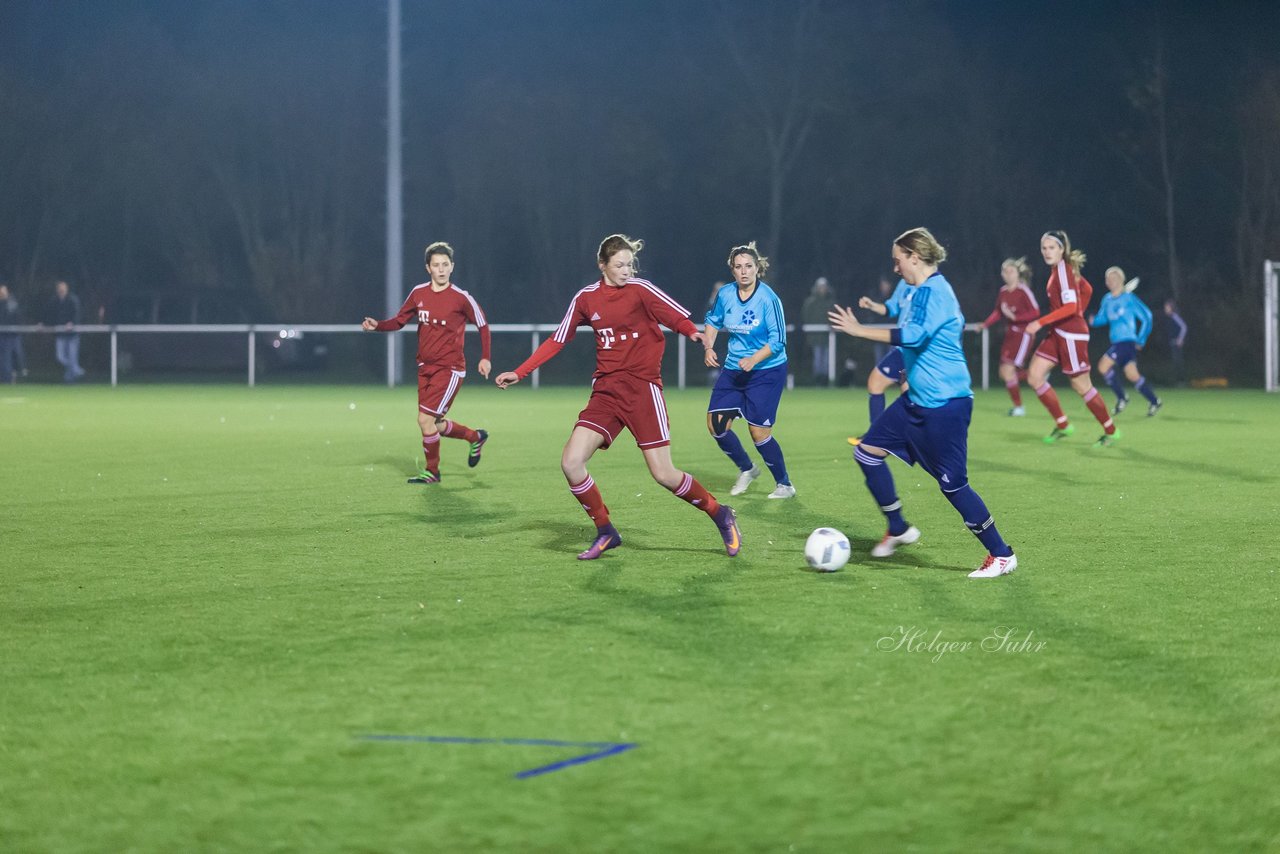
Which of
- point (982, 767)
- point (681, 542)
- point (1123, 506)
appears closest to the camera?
point (982, 767)

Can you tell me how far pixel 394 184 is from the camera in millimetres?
32562

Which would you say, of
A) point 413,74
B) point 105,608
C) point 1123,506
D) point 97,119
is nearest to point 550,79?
point 413,74

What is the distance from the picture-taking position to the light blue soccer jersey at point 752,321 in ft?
36.1

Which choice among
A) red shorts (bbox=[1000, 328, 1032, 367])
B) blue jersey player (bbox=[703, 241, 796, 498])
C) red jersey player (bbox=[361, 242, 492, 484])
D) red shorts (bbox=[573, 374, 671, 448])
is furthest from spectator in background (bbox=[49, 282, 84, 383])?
red shorts (bbox=[573, 374, 671, 448])

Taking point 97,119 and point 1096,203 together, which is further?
point 97,119

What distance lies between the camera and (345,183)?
51.8 meters

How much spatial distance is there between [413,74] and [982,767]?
49.9m

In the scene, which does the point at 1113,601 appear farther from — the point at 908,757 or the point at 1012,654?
the point at 908,757

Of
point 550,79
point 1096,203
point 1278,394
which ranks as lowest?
point 1278,394

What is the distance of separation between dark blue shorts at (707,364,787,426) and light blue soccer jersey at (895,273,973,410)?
3515 mm

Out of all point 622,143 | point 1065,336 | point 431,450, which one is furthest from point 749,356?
point 622,143

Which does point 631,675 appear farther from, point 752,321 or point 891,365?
point 891,365

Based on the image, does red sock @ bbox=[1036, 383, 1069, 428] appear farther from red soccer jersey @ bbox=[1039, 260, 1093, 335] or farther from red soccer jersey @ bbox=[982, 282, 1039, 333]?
red soccer jersey @ bbox=[982, 282, 1039, 333]

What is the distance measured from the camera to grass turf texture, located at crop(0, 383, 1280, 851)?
12.7 ft
